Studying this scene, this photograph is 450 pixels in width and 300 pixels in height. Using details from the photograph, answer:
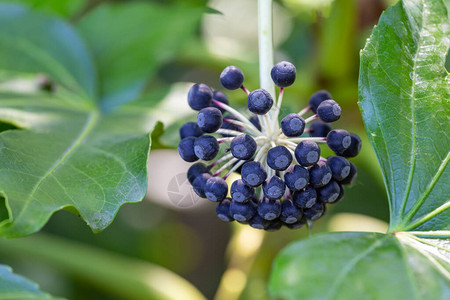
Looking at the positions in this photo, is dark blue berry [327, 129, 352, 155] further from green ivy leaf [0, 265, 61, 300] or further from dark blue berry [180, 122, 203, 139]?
green ivy leaf [0, 265, 61, 300]

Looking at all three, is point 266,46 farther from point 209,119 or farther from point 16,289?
point 16,289

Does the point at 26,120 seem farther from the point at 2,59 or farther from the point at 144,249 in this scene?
the point at 144,249

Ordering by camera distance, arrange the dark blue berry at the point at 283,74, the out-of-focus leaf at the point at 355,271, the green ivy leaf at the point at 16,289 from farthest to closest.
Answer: the dark blue berry at the point at 283,74, the green ivy leaf at the point at 16,289, the out-of-focus leaf at the point at 355,271

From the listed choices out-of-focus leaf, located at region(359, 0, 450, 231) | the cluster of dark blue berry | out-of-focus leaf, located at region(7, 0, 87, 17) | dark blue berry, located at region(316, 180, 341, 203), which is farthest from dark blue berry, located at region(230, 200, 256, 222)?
out-of-focus leaf, located at region(7, 0, 87, 17)

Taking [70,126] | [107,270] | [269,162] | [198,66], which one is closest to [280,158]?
[269,162]

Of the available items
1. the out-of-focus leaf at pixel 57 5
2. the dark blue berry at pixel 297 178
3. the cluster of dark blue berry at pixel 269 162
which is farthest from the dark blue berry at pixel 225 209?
the out-of-focus leaf at pixel 57 5

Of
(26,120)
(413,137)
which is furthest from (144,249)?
(413,137)

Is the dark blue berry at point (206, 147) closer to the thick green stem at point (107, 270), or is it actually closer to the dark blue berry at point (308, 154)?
the dark blue berry at point (308, 154)
